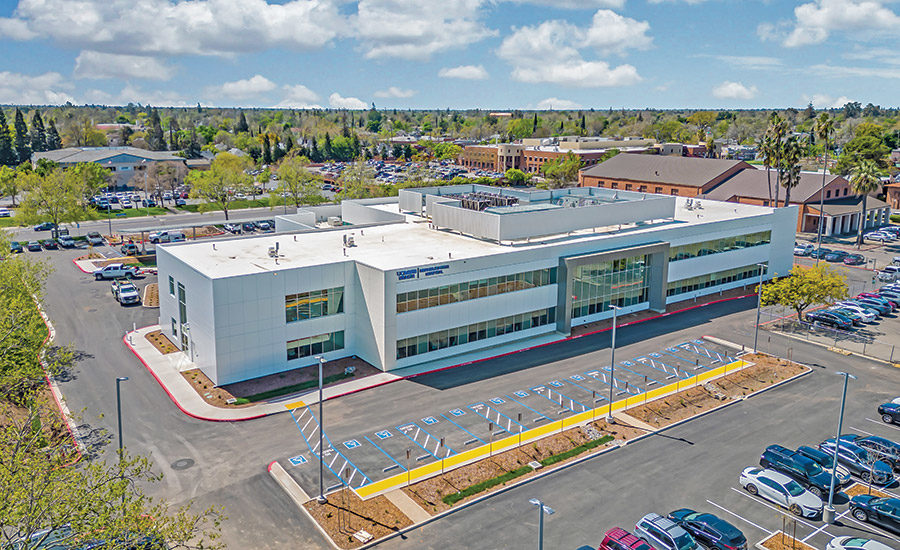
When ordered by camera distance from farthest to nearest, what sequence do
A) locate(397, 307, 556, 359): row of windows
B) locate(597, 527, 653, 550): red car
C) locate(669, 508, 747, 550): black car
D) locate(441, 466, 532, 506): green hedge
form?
locate(397, 307, 556, 359): row of windows < locate(441, 466, 532, 506): green hedge < locate(669, 508, 747, 550): black car < locate(597, 527, 653, 550): red car

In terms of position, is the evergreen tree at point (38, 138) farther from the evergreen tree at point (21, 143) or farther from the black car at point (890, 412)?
the black car at point (890, 412)

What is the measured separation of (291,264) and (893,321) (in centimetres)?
5682

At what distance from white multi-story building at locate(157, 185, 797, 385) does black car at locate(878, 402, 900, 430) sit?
23.3 meters

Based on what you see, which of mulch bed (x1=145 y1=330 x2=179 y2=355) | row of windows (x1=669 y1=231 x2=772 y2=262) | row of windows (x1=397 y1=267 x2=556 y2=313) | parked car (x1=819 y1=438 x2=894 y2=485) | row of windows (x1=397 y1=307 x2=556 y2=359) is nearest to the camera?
parked car (x1=819 y1=438 x2=894 y2=485)

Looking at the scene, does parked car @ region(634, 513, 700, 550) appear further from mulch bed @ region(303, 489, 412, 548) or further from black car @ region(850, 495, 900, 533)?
mulch bed @ region(303, 489, 412, 548)

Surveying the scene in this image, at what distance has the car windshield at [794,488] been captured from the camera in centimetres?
3288

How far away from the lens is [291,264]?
50.4 m

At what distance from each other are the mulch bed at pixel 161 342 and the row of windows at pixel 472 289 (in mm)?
19163

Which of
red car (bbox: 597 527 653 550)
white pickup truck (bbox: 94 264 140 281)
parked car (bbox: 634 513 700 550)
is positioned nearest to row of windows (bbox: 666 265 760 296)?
parked car (bbox: 634 513 700 550)

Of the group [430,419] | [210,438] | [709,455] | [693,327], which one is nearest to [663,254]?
[693,327]

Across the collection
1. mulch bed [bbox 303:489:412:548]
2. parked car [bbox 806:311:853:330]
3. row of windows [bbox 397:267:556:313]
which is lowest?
mulch bed [bbox 303:489:412:548]

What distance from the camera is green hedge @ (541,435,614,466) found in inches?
1448

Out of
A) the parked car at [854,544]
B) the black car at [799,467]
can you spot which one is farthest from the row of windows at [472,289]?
the parked car at [854,544]

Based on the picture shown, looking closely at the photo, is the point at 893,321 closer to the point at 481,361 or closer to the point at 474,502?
the point at 481,361
